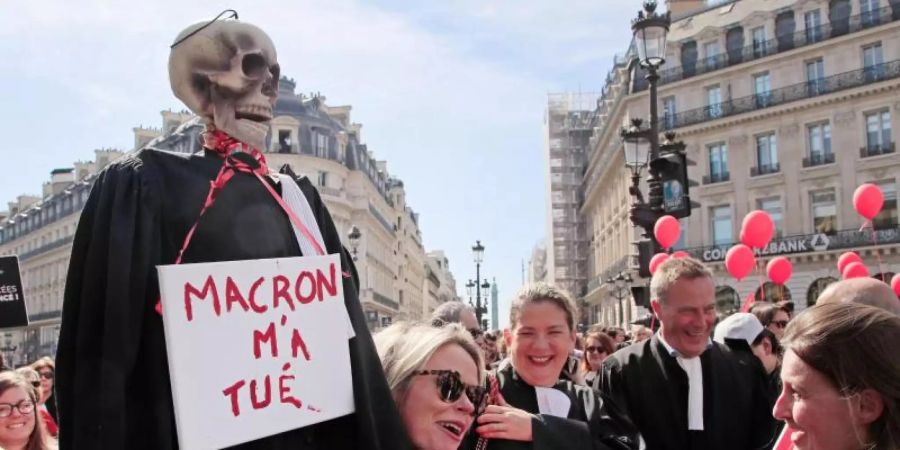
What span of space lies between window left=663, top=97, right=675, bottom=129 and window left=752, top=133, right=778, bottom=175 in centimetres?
442

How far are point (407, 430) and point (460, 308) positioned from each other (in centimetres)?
323

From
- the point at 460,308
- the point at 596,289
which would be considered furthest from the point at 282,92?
the point at 460,308

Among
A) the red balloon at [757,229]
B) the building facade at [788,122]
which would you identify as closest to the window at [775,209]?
the building facade at [788,122]

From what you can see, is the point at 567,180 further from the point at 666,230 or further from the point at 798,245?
the point at 666,230

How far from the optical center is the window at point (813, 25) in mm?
Result: 36094

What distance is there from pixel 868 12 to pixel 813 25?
2.49 metres

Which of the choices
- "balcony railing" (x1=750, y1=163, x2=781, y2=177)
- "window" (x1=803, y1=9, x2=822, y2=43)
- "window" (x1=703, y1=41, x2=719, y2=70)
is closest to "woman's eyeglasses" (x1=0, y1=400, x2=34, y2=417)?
"balcony railing" (x1=750, y1=163, x2=781, y2=177)

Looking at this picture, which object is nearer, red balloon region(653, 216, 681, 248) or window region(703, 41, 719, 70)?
red balloon region(653, 216, 681, 248)

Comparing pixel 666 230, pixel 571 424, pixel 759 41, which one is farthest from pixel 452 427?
pixel 759 41

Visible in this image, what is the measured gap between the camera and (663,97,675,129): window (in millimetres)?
40125

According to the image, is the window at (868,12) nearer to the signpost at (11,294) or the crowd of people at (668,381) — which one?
the crowd of people at (668,381)

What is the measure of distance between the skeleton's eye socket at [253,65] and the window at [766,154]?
37.7 meters

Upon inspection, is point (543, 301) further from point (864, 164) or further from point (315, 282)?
point (864, 164)

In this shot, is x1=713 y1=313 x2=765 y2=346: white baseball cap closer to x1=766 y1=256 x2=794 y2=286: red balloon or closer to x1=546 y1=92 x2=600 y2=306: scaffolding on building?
x1=766 y1=256 x2=794 y2=286: red balloon
